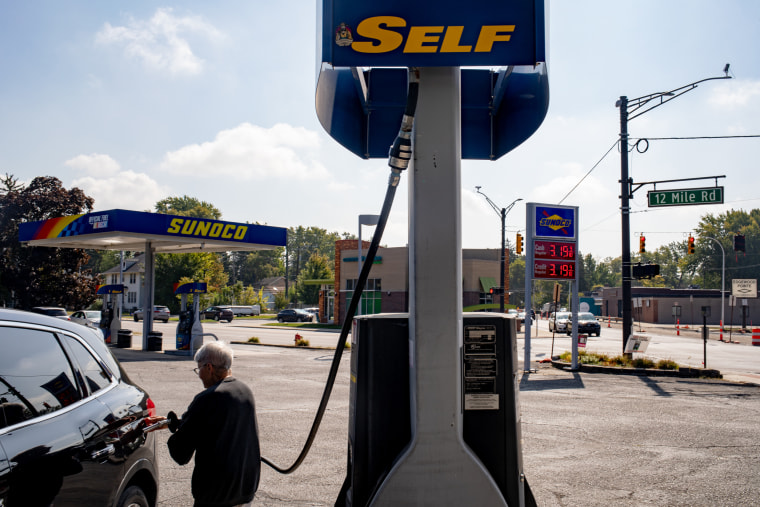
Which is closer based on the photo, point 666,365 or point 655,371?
point 655,371

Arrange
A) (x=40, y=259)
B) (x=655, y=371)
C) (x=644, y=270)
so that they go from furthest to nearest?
(x=40, y=259)
(x=644, y=270)
(x=655, y=371)

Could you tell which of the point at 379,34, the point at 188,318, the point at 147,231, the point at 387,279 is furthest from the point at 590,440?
the point at 387,279

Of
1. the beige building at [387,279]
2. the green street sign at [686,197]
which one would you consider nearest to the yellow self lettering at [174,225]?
the green street sign at [686,197]

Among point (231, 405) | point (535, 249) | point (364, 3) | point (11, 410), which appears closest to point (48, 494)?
point (11, 410)

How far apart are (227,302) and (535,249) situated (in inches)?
2736

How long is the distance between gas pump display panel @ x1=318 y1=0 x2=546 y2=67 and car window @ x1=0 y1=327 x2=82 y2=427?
2003 mm

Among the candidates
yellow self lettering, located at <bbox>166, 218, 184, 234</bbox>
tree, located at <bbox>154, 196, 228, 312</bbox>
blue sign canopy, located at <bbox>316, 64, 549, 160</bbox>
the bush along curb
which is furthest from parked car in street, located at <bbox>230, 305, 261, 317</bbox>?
blue sign canopy, located at <bbox>316, 64, 549, 160</bbox>

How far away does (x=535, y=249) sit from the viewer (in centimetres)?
1706

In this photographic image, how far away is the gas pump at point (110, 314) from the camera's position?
24.6 meters

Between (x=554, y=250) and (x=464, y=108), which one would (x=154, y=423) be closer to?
(x=464, y=108)

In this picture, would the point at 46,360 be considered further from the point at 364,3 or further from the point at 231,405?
the point at 364,3

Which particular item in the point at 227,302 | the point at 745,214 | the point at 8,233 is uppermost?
the point at 745,214

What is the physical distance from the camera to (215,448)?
131 inches

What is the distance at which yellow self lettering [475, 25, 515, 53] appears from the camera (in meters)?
3.15
